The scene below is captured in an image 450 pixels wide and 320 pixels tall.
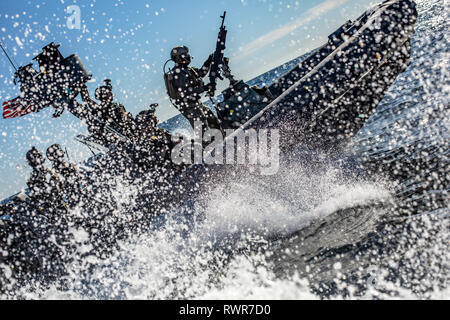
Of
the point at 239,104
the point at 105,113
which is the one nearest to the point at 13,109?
the point at 105,113

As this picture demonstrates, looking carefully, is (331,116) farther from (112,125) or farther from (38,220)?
(38,220)

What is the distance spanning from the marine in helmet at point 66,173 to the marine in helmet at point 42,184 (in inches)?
4.6

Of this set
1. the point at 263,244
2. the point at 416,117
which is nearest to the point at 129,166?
the point at 263,244

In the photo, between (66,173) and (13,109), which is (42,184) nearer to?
(66,173)

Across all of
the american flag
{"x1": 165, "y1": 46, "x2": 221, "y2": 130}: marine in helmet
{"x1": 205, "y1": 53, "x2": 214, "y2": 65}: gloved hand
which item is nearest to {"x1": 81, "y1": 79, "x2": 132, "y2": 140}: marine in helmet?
{"x1": 165, "y1": 46, "x2": 221, "y2": 130}: marine in helmet

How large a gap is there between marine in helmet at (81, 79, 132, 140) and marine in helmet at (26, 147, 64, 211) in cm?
110

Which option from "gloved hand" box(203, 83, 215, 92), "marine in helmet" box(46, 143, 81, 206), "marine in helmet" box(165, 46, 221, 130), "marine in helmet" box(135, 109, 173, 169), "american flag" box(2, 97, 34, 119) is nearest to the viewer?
"marine in helmet" box(135, 109, 173, 169)

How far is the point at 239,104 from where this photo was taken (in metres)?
6.13

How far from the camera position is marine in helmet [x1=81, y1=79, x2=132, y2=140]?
6274 millimetres

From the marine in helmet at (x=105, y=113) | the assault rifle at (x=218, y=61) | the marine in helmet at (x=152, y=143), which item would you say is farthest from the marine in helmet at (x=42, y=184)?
the assault rifle at (x=218, y=61)

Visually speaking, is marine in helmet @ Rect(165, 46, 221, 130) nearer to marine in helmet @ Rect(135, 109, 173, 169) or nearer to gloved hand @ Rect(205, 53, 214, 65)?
gloved hand @ Rect(205, 53, 214, 65)

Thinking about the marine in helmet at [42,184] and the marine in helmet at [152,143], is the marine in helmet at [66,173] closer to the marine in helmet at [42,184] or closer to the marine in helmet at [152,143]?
the marine in helmet at [42,184]

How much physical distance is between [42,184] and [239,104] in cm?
391

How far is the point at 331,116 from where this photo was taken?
15.2 ft
